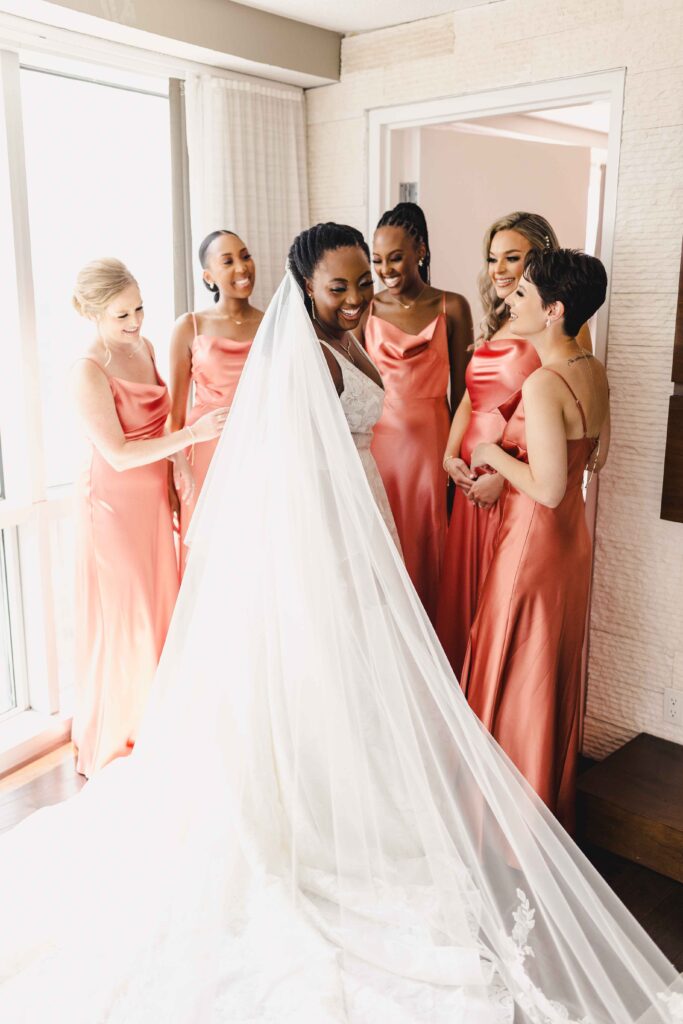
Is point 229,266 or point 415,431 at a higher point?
point 229,266

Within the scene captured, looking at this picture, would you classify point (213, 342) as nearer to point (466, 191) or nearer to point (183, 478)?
point (183, 478)

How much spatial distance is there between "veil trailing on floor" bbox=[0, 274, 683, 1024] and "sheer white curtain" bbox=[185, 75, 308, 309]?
132cm

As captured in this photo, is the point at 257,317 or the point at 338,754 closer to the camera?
the point at 338,754

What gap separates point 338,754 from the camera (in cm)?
204

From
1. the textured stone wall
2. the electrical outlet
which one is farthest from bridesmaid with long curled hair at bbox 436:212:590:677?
the electrical outlet

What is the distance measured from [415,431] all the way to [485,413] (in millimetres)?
315

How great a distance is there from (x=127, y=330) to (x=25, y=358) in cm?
38

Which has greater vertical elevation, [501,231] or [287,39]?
[287,39]

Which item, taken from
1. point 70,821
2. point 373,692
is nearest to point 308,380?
point 373,692

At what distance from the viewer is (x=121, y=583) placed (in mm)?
2873

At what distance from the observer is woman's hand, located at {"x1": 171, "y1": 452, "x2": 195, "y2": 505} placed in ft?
9.79

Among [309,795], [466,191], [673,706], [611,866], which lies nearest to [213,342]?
[466,191]

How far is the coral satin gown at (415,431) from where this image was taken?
9.99 ft

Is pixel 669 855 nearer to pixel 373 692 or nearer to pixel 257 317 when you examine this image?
pixel 373 692
